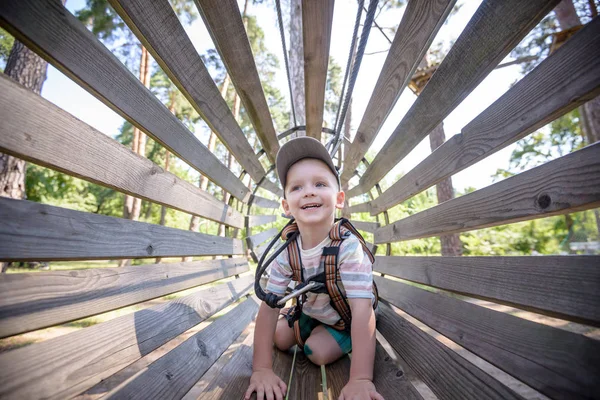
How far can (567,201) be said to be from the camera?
2.62ft

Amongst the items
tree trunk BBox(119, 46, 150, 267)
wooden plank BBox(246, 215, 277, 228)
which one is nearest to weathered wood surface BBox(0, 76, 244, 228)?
wooden plank BBox(246, 215, 277, 228)

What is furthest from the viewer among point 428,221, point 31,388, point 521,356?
point 428,221

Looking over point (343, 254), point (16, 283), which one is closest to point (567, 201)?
point (343, 254)

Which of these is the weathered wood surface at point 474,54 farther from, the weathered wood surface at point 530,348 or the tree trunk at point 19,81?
the tree trunk at point 19,81

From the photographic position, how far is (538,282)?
2.83 ft

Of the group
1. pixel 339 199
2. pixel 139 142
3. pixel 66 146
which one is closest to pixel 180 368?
pixel 66 146

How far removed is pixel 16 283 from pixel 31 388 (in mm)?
272

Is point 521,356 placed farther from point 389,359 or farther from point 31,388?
point 31,388

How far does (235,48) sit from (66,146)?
3.65 ft

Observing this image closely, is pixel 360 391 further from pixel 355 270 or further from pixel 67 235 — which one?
pixel 67 235

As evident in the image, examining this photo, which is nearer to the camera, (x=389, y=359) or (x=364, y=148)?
(x=389, y=359)

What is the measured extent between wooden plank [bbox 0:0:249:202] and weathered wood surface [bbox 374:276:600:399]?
158 centimetres

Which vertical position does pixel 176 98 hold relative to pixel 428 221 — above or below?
above

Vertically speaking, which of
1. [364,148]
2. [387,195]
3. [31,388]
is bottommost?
[31,388]
